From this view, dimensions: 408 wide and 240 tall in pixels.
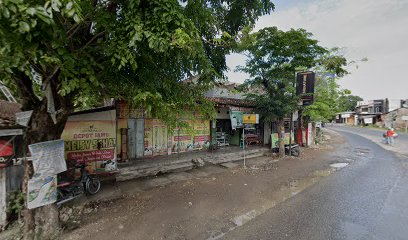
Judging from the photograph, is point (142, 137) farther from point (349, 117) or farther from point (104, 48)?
point (349, 117)

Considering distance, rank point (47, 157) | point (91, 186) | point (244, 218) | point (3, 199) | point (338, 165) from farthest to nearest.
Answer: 1. point (338, 165)
2. point (91, 186)
3. point (244, 218)
4. point (3, 199)
5. point (47, 157)

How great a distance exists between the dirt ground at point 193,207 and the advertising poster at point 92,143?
6.44 ft

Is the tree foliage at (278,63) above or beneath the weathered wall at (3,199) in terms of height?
above

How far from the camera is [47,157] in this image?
403cm

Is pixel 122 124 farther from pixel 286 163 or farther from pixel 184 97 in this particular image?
pixel 286 163

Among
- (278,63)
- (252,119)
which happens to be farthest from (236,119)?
Answer: (278,63)

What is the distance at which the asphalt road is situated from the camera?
13.8 feet

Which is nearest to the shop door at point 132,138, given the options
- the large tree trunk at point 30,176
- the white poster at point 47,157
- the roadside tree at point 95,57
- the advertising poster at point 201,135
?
the advertising poster at point 201,135

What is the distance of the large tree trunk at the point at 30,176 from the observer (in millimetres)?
3883

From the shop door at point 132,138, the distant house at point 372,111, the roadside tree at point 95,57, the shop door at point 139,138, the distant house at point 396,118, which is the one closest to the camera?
the roadside tree at point 95,57

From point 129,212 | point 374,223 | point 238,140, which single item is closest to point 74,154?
point 129,212

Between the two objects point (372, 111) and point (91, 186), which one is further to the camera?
point (372, 111)

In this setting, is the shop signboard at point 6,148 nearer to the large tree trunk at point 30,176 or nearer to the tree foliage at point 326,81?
the large tree trunk at point 30,176

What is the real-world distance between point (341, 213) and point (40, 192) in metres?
7.02
